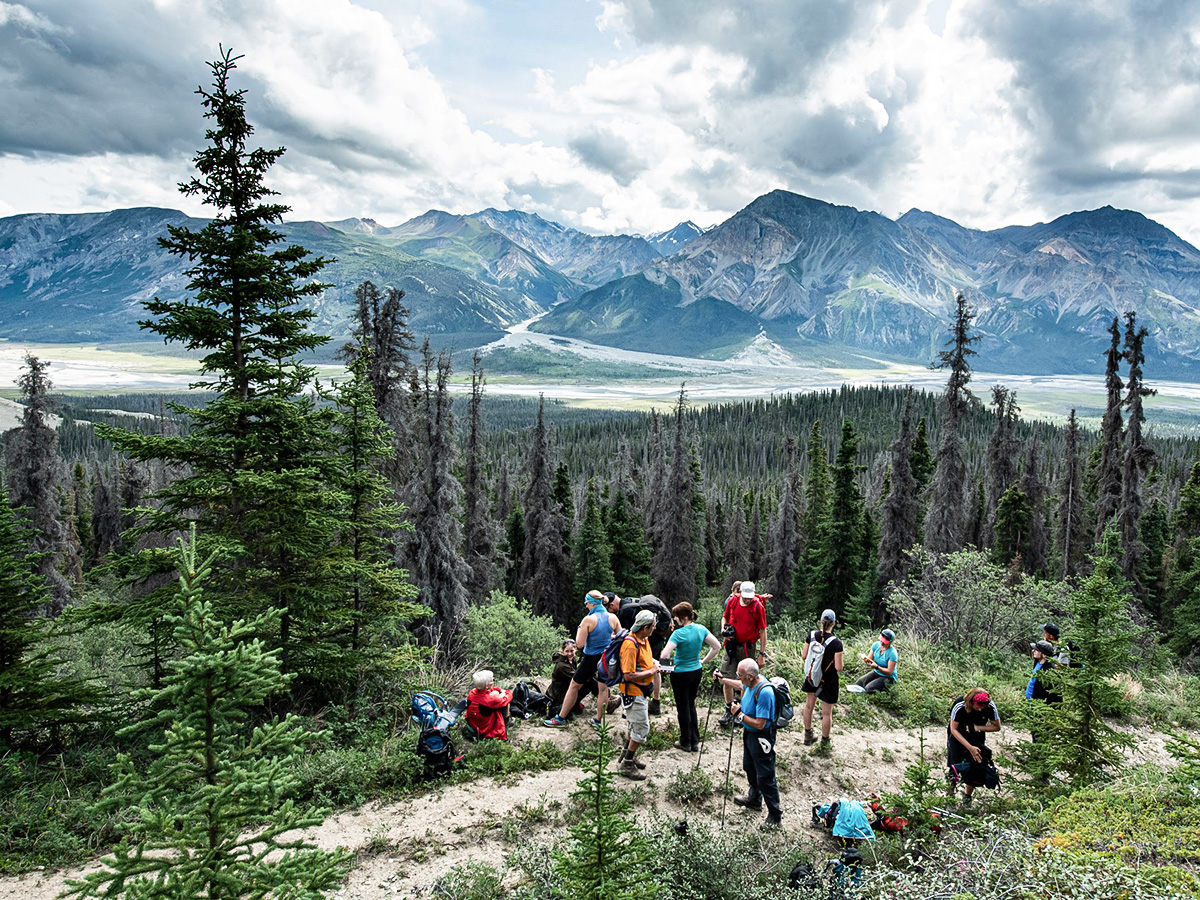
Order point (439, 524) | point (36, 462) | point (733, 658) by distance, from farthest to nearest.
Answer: point (36, 462), point (439, 524), point (733, 658)

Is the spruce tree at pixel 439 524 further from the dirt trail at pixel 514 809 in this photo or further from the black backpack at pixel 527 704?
the dirt trail at pixel 514 809

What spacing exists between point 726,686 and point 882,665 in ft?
17.3

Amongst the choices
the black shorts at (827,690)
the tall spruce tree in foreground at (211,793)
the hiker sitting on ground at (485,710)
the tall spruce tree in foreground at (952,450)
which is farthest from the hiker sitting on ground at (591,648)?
the tall spruce tree in foreground at (952,450)

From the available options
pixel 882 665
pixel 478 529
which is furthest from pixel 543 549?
pixel 882 665

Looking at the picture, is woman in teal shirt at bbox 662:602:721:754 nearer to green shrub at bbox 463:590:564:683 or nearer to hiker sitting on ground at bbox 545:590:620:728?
hiker sitting on ground at bbox 545:590:620:728

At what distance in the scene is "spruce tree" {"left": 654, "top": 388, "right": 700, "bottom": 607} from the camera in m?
37.1

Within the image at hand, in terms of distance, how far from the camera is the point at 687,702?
958 cm

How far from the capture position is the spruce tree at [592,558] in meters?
34.7

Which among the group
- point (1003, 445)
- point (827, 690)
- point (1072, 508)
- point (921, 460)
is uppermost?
point (1003, 445)

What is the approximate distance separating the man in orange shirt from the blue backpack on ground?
8.76 feet

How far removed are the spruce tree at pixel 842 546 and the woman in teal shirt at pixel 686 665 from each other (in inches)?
1009

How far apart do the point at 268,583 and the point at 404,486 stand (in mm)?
12875

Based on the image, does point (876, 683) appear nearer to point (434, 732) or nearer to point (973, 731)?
point (973, 731)

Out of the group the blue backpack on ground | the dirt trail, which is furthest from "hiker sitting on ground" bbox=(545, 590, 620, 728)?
the blue backpack on ground
